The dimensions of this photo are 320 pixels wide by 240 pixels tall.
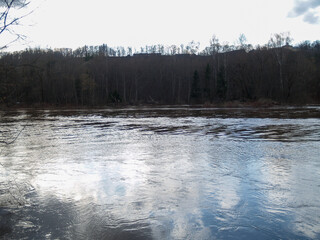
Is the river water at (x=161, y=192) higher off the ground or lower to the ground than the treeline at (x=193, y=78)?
lower

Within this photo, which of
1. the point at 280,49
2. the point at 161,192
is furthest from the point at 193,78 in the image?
the point at 161,192

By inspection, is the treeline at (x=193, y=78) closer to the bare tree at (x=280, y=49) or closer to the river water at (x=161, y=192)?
the bare tree at (x=280, y=49)

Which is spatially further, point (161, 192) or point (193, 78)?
point (193, 78)

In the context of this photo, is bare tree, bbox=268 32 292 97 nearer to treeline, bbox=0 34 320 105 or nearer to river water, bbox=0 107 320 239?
treeline, bbox=0 34 320 105

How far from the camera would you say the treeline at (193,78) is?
2419 inches

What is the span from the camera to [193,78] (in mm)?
72188

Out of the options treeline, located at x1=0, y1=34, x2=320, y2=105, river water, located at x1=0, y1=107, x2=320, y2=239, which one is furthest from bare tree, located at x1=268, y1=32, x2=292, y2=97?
river water, located at x1=0, y1=107, x2=320, y2=239

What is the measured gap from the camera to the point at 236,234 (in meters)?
4.26

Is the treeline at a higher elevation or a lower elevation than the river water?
higher

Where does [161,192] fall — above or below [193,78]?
below

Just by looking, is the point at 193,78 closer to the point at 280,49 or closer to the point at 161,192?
the point at 280,49

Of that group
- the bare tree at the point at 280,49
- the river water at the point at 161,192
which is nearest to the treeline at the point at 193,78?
the bare tree at the point at 280,49

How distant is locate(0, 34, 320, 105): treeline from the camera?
61.4 m

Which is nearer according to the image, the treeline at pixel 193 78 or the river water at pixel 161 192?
the river water at pixel 161 192
